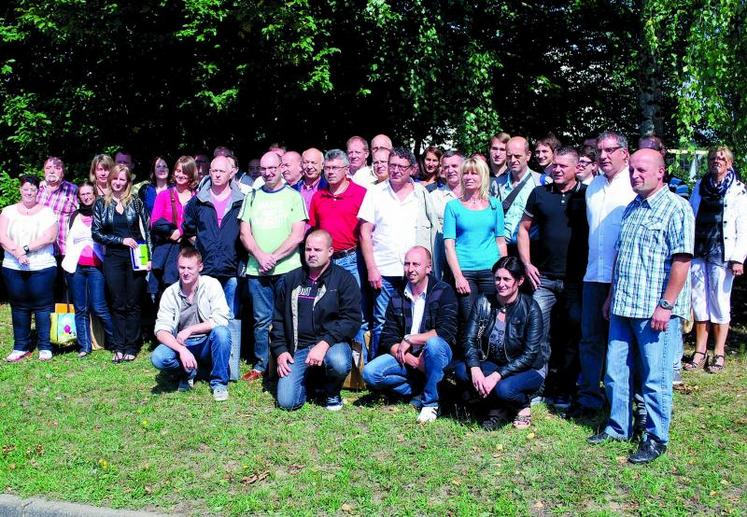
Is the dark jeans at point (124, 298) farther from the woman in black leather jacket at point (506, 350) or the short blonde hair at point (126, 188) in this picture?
the woman in black leather jacket at point (506, 350)

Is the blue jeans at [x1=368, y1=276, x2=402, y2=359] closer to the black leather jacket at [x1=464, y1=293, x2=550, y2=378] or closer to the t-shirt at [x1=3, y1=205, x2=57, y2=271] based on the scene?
the black leather jacket at [x1=464, y1=293, x2=550, y2=378]

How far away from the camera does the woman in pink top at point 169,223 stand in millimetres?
7957

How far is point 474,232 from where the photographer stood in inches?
265

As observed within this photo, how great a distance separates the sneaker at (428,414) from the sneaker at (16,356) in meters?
4.76

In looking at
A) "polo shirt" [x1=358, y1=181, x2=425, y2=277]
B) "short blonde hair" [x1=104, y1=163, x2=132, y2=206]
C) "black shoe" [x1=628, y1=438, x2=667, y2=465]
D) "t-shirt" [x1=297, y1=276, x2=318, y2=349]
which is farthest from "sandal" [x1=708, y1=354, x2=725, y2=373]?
"short blonde hair" [x1=104, y1=163, x2=132, y2=206]

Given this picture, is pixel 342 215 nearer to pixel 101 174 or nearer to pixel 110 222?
pixel 110 222

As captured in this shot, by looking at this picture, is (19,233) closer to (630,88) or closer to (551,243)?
(551,243)

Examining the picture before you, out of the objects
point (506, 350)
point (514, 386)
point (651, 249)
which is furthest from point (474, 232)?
point (651, 249)

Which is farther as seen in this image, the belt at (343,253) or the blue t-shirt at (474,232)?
the belt at (343,253)

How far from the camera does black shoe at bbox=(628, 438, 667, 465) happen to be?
5.29m

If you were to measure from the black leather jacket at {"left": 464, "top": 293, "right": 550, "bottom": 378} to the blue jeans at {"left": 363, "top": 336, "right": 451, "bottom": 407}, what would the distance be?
0.79 feet

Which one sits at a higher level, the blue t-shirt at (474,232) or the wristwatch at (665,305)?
the blue t-shirt at (474,232)

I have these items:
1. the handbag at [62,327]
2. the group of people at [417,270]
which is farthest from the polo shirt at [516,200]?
the handbag at [62,327]

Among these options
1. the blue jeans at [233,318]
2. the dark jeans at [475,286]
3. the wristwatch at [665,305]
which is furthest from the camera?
the blue jeans at [233,318]
